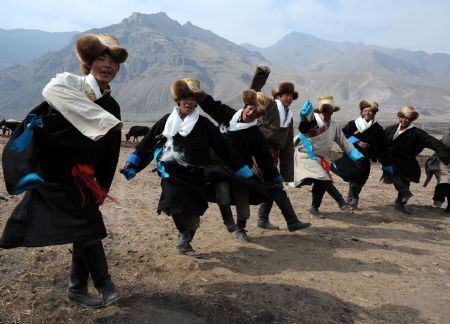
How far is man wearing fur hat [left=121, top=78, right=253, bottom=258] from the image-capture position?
4.00 m

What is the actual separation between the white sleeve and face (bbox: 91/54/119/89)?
22cm

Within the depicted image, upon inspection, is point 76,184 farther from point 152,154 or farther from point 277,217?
point 277,217

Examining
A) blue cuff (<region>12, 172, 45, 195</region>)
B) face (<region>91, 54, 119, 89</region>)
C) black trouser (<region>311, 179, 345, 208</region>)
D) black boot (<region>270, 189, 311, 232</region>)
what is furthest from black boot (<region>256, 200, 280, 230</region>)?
blue cuff (<region>12, 172, 45, 195</region>)

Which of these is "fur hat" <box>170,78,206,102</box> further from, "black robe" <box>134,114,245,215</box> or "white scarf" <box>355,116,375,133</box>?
"white scarf" <box>355,116,375,133</box>

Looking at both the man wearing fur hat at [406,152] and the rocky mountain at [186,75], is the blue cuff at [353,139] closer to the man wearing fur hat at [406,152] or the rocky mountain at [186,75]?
the man wearing fur hat at [406,152]

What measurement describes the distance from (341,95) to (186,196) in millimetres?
142673

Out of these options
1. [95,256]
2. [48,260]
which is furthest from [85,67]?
[48,260]

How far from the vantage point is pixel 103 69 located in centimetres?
285

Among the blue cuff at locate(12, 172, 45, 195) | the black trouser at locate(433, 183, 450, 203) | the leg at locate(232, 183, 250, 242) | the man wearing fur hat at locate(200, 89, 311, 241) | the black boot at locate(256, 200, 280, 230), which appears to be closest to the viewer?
the blue cuff at locate(12, 172, 45, 195)

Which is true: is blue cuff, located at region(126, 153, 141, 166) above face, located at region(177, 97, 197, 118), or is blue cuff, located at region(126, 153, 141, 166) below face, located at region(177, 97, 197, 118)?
below

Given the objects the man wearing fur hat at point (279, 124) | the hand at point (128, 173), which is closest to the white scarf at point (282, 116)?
the man wearing fur hat at point (279, 124)

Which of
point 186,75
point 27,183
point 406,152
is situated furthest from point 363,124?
point 186,75

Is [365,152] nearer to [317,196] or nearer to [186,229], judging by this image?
[317,196]

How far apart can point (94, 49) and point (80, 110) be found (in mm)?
455
